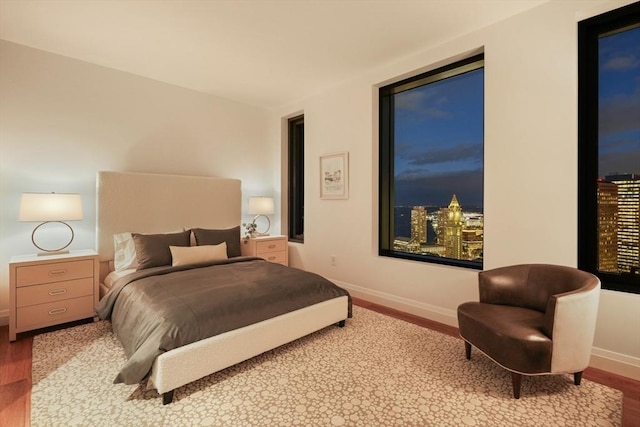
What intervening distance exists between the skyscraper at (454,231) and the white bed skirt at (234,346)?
4.67 ft

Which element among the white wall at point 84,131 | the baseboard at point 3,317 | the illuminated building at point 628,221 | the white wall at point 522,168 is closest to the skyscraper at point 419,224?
the white wall at point 522,168

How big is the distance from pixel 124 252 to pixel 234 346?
1990 mm

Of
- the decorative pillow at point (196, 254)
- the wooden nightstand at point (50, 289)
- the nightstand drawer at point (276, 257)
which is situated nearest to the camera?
the wooden nightstand at point (50, 289)

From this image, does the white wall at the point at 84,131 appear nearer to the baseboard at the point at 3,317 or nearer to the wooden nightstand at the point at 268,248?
the baseboard at the point at 3,317

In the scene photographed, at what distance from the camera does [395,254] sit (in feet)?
12.3

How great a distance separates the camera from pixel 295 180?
5.18m

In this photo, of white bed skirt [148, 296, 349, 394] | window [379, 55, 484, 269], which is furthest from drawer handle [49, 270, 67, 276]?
window [379, 55, 484, 269]

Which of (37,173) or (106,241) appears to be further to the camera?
(106,241)

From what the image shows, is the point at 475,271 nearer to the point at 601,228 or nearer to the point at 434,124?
the point at 601,228

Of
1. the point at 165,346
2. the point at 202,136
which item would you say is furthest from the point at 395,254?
the point at 202,136

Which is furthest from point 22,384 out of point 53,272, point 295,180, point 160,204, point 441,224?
point 295,180

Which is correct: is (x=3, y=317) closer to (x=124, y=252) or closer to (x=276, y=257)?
(x=124, y=252)

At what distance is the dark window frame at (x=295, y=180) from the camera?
5141 millimetres

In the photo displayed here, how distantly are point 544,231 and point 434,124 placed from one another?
1660 mm
